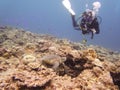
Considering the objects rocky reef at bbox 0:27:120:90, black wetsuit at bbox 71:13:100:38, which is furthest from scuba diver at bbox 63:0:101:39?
rocky reef at bbox 0:27:120:90

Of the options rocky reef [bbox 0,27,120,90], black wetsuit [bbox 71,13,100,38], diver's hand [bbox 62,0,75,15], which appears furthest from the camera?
diver's hand [bbox 62,0,75,15]

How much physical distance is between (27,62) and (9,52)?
2.62m

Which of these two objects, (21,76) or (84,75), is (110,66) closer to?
(84,75)

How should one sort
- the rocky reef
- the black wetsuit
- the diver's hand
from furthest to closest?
the diver's hand → the black wetsuit → the rocky reef

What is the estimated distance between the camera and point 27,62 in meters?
5.27

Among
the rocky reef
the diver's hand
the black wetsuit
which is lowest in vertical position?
the rocky reef

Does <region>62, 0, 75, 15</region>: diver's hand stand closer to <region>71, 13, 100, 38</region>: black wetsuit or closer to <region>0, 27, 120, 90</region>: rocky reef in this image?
<region>71, 13, 100, 38</region>: black wetsuit

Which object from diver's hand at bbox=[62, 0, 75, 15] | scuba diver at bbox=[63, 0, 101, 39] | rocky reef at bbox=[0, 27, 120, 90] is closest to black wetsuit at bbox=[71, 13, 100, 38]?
scuba diver at bbox=[63, 0, 101, 39]

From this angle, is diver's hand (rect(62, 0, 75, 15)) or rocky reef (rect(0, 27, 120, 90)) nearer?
rocky reef (rect(0, 27, 120, 90))

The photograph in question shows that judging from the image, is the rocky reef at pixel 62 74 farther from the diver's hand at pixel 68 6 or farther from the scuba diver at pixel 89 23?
the diver's hand at pixel 68 6

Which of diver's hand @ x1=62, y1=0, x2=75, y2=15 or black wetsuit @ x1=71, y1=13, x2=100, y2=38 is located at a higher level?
diver's hand @ x1=62, y1=0, x2=75, y2=15

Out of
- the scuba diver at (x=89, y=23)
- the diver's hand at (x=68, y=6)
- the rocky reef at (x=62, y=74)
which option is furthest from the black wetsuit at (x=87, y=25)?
the rocky reef at (x=62, y=74)

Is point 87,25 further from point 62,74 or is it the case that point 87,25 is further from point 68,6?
point 62,74

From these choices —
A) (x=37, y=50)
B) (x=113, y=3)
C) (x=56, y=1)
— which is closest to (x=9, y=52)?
(x=37, y=50)
